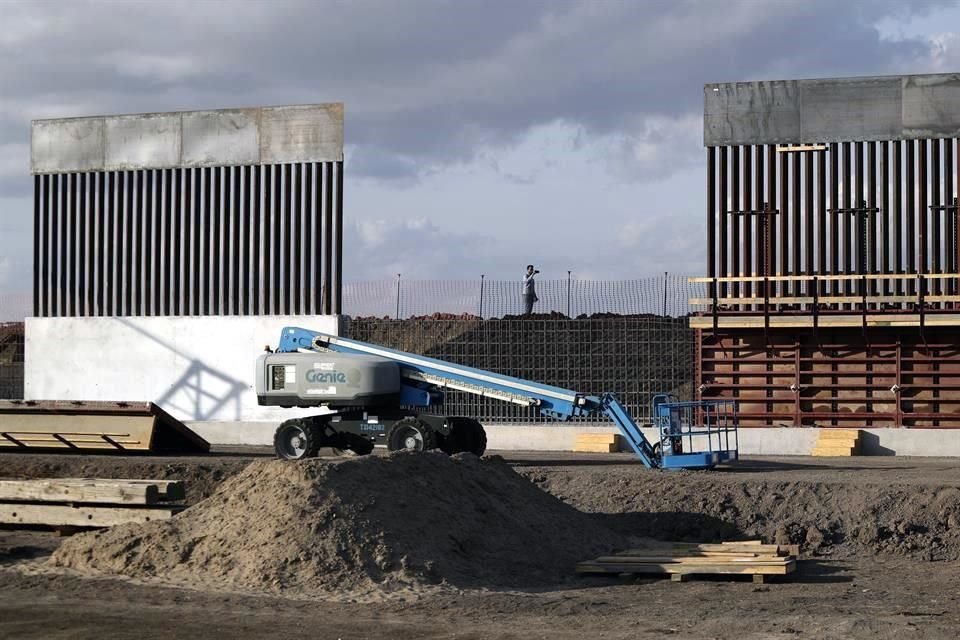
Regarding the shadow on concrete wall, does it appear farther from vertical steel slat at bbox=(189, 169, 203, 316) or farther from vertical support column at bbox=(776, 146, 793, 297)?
vertical support column at bbox=(776, 146, 793, 297)

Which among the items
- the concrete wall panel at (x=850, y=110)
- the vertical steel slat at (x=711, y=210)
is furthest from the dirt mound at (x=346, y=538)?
the concrete wall panel at (x=850, y=110)

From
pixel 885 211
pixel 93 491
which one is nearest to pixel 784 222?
pixel 885 211

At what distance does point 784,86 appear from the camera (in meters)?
31.8

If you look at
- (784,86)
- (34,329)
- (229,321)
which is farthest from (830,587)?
(34,329)

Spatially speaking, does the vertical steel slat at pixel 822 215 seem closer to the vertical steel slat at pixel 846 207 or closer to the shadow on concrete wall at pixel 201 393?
the vertical steel slat at pixel 846 207

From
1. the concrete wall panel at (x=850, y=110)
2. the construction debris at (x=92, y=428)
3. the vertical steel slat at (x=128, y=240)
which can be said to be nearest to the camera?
the construction debris at (x=92, y=428)

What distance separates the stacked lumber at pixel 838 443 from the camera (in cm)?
2838

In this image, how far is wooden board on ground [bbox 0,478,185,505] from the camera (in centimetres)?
1820

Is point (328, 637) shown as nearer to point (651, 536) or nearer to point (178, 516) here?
point (178, 516)

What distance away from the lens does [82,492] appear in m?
18.7

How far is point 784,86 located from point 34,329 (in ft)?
69.2

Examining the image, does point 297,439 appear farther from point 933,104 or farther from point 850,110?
point 933,104

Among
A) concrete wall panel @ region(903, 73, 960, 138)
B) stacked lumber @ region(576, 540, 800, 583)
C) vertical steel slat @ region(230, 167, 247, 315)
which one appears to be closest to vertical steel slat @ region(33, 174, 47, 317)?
vertical steel slat @ region(230, 167, 247, 315)

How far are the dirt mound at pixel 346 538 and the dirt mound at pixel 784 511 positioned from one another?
7.95 ft
